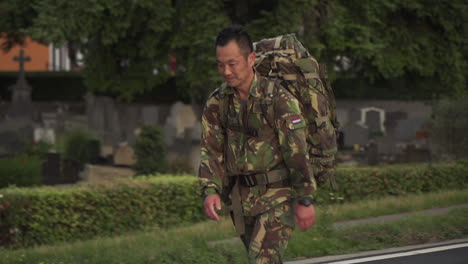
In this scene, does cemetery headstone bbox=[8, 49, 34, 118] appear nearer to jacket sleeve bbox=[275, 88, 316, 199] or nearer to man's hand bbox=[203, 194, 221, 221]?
man's hand bbox=[203, 194, 221, 221]

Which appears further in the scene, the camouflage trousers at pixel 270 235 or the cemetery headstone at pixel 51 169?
the cemetery headstone at pixel 51 169

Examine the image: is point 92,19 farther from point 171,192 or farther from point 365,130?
point 365,130

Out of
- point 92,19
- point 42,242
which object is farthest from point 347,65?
point 42,242

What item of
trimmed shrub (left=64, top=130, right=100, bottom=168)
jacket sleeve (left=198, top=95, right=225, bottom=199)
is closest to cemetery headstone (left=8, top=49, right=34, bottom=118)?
trimmed shrub (left=64, top=130, right=100, bottom=168)

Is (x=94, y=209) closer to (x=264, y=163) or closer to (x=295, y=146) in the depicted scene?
(x=264, y=163)

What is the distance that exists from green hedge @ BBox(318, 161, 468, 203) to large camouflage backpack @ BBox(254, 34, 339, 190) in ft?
26.1

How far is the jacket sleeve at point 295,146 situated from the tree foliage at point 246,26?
32.2ft

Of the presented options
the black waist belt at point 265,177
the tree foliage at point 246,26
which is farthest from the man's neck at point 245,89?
the tree foliage at point 246,26

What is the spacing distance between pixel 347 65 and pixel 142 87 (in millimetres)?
5624

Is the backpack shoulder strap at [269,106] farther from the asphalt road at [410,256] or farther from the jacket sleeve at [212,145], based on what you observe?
the asphalt road at [410,256]

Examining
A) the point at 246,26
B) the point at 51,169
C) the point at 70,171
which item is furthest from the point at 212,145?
the point at 70,171

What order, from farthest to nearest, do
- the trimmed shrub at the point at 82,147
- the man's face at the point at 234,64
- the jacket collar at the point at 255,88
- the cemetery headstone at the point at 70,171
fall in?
the trimmed shrub at the point at 82,147 < the cemetery headstone at the point at 70,171 < the jacket collar at the point at 255,88 < the man's face at the point at 234,64

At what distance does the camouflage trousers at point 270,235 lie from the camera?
485 cm

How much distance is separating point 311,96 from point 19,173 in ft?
43.2
